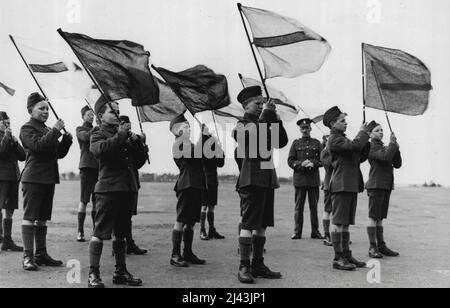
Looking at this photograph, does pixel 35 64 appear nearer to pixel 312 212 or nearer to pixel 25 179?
pixel 25 179

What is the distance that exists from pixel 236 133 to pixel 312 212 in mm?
4204

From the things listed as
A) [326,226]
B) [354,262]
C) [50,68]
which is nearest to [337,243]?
[354,262]

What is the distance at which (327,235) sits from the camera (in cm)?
958

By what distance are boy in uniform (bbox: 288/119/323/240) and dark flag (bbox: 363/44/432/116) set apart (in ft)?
10.5

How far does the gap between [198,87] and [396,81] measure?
2779mm

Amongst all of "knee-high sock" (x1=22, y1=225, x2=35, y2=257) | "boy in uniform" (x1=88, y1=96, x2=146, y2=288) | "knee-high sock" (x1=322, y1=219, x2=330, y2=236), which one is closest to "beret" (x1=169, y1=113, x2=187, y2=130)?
"boy in uniform" (x1=88, y1=96, x2=146, y2=288)

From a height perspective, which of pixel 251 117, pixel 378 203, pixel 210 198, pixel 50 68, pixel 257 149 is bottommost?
pixel 210 198

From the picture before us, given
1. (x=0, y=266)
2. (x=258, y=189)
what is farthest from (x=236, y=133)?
(x=0, y=266)

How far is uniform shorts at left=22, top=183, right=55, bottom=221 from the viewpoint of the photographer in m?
6.84

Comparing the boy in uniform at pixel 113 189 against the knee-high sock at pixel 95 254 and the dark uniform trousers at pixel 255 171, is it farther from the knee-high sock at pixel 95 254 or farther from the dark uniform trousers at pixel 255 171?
the dark uniform trousers at pixel 255 171

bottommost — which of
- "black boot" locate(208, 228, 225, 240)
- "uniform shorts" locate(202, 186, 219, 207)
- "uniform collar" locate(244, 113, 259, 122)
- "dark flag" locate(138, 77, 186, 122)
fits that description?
"black boot" locate(208, 228, 225, 240)

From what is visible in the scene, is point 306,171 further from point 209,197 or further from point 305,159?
point 209,197

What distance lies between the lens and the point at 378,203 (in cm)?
833

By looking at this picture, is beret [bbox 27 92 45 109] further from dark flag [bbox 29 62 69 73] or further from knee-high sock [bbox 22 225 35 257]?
knee-high sock [bbox 22 225 35 257]
